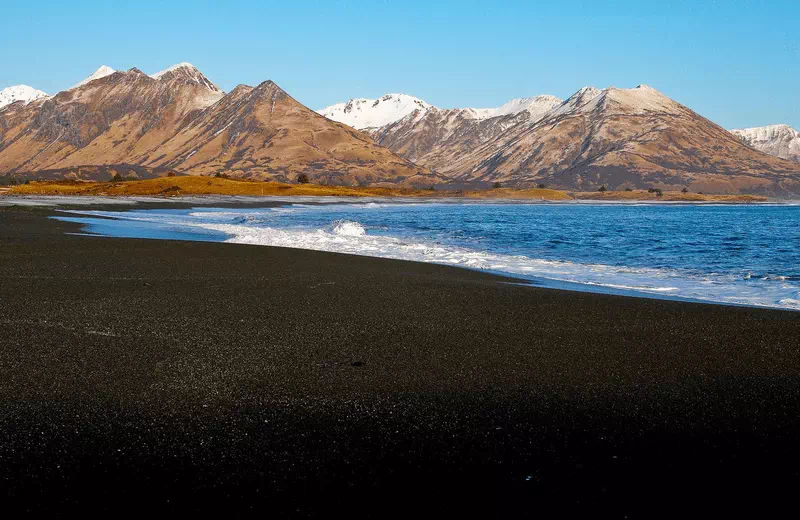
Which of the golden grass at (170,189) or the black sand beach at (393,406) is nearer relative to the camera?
the black sand beach at (393,406)

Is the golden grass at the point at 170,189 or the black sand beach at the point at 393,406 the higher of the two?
the golden grass at the point at 170,189

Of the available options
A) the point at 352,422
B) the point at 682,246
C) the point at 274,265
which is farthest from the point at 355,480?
the point at 682,246

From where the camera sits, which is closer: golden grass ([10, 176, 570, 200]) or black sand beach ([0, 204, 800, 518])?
black sand beach ([0, 204, 800, 518])

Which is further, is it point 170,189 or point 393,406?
point 170,189

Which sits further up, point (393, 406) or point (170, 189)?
point (170, 189)

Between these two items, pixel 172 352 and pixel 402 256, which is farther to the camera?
pixel 402 256

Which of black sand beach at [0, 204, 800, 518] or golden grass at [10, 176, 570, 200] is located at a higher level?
golden grass at [10, 176, 570, 200]

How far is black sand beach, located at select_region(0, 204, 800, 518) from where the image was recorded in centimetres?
527

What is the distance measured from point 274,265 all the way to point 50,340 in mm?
10626

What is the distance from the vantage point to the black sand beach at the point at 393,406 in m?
5.27

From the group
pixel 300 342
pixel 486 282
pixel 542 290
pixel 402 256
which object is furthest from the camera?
pixel 402 256

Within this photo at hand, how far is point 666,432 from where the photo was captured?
21.7 ft

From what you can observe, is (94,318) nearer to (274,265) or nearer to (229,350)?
(229,350)

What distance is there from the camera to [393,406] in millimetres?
7285
